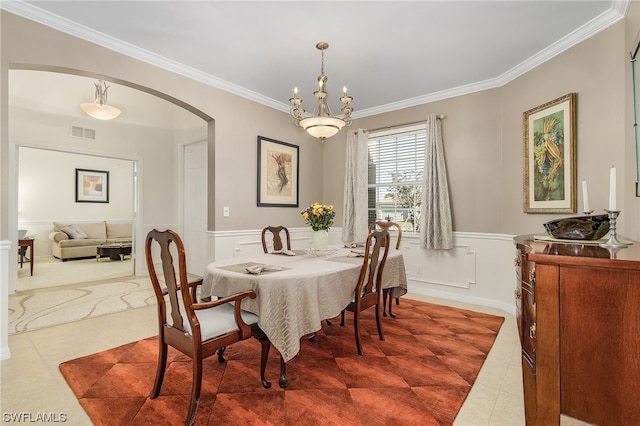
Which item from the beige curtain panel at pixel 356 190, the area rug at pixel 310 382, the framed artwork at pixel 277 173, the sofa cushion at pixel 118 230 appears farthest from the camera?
the sofa cushion at pixel 118 230

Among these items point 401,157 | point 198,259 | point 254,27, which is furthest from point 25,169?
point 401,157

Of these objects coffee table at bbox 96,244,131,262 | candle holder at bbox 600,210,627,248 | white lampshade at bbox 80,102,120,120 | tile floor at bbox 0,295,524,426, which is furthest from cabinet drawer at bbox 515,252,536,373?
coffee table at bbox 96,244,131,262

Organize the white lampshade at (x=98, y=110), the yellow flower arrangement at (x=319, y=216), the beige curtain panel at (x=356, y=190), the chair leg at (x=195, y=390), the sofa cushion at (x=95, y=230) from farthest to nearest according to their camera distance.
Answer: the sofa cushion at (x=95, y=230) < the beige curtain panel at (x=356, y=190) < the white lampshade at (x=98, y=110) < the yellow flower arrangement at (x=319, y=216) < the chair leg at (x=195, y=390)

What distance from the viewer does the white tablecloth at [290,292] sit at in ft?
6.26

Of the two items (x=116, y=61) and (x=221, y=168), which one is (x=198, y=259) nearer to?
(x=221, y=168)

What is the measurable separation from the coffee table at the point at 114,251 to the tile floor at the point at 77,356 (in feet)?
14.2

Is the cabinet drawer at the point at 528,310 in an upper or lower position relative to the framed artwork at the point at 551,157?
lower

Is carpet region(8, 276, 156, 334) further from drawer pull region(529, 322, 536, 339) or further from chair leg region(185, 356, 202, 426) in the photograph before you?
drawer pull region(529, 322, 536, 339)

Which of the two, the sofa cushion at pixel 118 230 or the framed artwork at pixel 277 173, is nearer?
the framed artwork at pixel 277 173

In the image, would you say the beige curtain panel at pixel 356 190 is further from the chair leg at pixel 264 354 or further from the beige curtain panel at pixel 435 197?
the chair leg at pixel 264 354

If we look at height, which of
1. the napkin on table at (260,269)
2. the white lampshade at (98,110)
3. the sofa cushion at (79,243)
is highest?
the white lampshade at (98,110)

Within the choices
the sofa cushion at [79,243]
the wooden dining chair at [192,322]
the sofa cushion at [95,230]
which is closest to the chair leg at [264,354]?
the wooden dining chair at [192,322]

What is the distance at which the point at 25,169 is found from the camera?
24.1 ft

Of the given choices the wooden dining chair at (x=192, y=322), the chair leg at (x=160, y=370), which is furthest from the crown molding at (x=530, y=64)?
the chair leg at (x=160, y=370)
